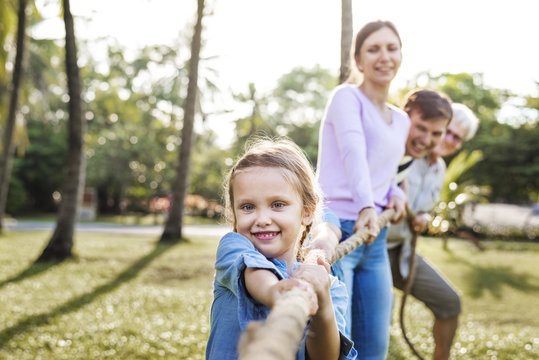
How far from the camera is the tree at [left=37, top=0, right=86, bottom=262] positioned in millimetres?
9523

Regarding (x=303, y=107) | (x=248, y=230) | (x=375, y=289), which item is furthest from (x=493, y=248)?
(x=303, y=107)

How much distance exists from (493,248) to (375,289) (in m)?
17.8

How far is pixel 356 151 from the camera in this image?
91.2 inches

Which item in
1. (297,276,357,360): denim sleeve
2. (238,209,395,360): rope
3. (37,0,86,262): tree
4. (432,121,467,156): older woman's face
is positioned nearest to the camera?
(238,209,395,360): rope

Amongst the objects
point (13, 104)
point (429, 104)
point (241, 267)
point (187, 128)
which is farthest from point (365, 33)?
point (13, 104)

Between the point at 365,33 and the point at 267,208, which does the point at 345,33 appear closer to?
the point at 365,33

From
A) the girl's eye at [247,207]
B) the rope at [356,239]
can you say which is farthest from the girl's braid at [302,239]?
the girl's eye at [247,207]

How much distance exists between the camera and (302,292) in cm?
97

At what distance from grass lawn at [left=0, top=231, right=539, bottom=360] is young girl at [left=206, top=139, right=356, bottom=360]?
3627 millimetres

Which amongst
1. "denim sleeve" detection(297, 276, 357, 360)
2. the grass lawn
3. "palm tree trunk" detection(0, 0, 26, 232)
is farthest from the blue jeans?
"palm tree trunk" detection(0, 0, 26, 232)

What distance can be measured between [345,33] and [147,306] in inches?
184

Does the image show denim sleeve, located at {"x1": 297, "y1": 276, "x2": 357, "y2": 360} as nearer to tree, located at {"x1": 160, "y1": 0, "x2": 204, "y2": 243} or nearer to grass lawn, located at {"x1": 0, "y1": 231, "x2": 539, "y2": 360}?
grass lawn, located at {"x1": 0, "y1": 231, "x2": 539, "y2": 360}

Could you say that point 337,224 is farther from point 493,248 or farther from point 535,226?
point 535,226

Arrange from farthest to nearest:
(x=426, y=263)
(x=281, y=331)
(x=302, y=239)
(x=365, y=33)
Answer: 1. (x=426, y=263)
2. (x=365, y=33)
3. (x=302, y=239)
4. (x=281, y=331)
